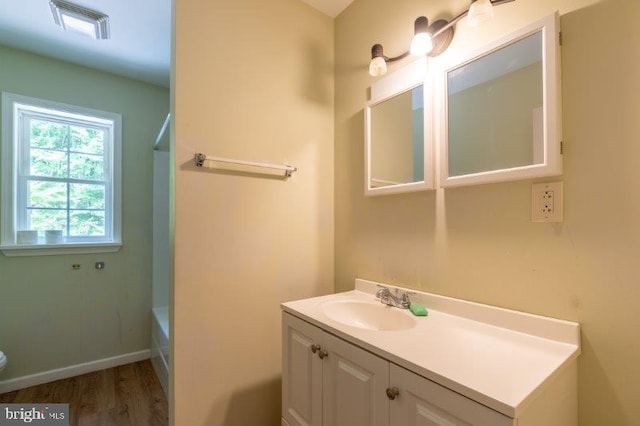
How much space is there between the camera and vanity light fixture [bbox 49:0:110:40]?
5.44ft

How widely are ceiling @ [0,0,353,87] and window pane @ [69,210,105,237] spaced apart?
1212mm

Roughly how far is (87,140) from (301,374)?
8.61 feet

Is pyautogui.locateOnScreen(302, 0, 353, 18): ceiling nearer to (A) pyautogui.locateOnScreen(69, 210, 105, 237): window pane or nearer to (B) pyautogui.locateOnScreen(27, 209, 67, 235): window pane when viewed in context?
(A) pyautogui.locateOnScreen(69, 210, 105, 237): window pane

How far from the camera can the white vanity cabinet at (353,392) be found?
0.67m

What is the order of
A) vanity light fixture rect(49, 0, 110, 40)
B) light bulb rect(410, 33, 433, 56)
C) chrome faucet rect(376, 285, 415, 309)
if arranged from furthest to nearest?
vanity light fixture rect(49, 0, 110, 40)
chrome faucet rect(376, 285, 415, 309)
light bulb rect(410, 33, 433, 56)

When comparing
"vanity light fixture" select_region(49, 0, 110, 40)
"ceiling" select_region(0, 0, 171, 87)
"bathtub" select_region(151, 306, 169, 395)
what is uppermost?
"ceiling" select_region(0, 0, 171, 87)

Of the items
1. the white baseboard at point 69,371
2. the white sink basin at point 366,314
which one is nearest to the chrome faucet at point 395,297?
the white sink basin at point 366,314

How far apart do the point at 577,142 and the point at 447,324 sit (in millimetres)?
715

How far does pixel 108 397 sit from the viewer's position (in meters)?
2.01

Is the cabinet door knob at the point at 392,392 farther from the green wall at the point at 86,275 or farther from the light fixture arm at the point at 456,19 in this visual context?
the green wall at the point at 86,275

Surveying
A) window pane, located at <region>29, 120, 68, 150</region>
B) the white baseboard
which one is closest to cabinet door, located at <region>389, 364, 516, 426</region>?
the white baseboard

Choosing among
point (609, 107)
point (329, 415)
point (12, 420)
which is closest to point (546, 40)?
point (609, 107)

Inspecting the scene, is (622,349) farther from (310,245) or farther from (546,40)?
(310,245)

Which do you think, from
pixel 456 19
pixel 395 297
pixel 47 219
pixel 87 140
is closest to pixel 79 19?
pixel 87 140
